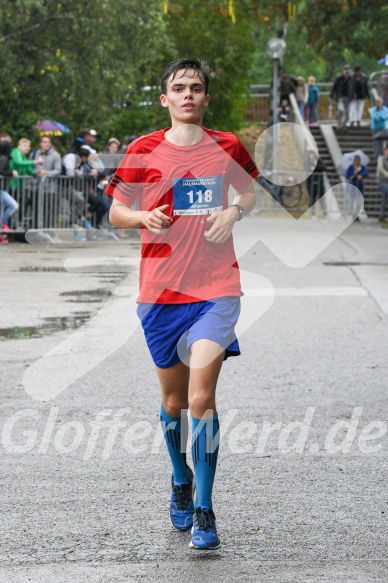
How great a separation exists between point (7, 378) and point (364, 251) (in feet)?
42.6

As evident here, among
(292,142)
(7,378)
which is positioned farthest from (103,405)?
(292,142)

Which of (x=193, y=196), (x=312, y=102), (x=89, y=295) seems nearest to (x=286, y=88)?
(x=312, y=102)

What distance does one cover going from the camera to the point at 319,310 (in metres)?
13.2

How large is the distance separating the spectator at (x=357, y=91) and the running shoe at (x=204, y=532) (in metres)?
33.6

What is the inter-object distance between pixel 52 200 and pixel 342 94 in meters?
18.5

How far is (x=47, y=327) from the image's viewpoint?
11836mm

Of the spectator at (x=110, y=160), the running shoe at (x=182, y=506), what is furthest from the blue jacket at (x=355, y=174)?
the running shoe at (x=182, y=506)

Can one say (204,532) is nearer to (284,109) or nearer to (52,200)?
(52,200)

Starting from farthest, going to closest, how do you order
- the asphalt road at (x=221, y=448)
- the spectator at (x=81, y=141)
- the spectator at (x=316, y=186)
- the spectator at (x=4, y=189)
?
the spectator at (x=316, y=186) → the spectator at (x=81, y=141) → the spectator at (x=4, y=189) → the asphalt road at (x=221, y=448)

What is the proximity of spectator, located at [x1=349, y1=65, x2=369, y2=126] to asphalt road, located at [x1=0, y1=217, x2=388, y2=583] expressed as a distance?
81.4 ft

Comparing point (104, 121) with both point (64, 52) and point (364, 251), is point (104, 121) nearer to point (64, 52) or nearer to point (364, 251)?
point (64, 52)

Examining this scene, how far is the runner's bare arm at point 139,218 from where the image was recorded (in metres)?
4.95

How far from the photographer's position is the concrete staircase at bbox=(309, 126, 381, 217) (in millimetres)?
34156

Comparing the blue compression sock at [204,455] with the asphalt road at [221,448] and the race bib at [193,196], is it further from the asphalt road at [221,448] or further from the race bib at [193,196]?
the race bib at [193,196]
